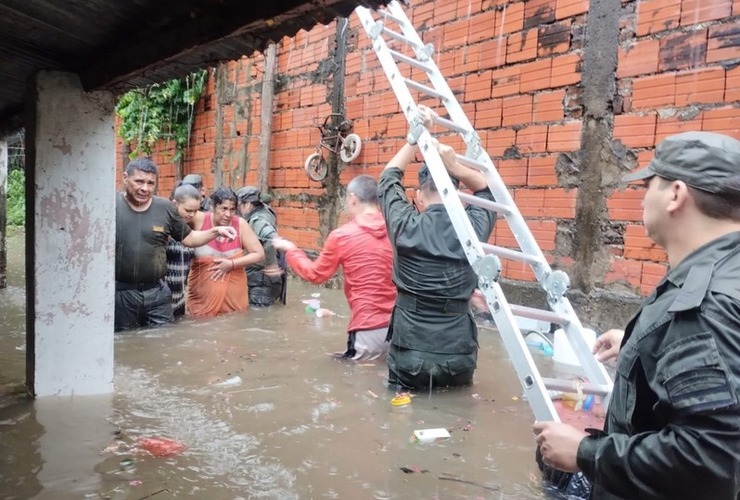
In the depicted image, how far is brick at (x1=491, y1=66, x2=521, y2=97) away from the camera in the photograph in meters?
5.02

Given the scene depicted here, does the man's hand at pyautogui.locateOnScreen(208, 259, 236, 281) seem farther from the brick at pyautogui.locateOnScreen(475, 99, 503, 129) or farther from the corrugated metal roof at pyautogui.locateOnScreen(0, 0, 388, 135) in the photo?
the brick at pyautogui.locateOnScreen(475, 99, 503, 129)

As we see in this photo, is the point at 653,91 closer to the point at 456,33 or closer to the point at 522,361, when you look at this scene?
the point at 456,33

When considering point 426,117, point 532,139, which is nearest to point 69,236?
point 426,117

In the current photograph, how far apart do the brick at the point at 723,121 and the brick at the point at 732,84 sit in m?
0.07

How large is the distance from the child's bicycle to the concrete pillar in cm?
384

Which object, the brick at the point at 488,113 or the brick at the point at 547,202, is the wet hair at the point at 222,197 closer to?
the brick at the point at 488,113

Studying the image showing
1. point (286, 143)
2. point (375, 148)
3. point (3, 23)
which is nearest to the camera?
point (3, 23)

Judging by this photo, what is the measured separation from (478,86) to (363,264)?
2.42m

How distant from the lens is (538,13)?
4.85 meters

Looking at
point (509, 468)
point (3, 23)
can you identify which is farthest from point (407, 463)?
point (3, 23)

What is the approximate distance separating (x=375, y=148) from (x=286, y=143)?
1.92 meters

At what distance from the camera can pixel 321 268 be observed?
3939 millimetres

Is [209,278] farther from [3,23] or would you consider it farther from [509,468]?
[509,468]

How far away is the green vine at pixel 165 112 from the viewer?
9656 millimetres
